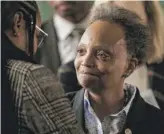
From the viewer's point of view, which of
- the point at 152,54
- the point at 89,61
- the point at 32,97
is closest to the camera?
the point at 32,97

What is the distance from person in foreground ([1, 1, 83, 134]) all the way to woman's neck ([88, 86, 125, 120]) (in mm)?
174

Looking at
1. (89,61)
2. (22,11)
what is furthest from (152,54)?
(22,11)

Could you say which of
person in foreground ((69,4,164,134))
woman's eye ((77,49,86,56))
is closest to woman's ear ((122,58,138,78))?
person in foreground ((69,4,164,134))

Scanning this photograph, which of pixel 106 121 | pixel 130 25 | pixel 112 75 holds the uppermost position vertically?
pixel 130 25

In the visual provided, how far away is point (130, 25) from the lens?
0.92 m

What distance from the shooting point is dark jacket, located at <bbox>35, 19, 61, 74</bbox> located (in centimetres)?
99

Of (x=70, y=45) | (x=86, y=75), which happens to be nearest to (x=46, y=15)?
(x=70, y=45)

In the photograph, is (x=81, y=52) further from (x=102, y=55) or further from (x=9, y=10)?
(x=9, y=10)

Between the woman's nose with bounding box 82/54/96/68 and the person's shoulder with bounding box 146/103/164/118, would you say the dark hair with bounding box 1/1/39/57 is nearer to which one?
the woman's nose with bounding box 82/54/96/68

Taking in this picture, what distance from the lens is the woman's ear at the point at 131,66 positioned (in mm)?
946

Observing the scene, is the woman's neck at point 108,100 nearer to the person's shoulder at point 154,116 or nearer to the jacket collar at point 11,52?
the person's shoulder at point 154,116

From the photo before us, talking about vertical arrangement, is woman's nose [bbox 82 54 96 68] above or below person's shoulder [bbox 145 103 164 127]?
above

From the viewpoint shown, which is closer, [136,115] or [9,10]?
[9,10]

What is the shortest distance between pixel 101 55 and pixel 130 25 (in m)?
0.10
